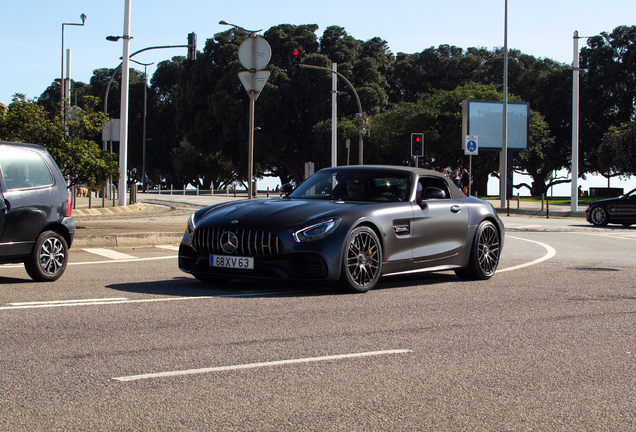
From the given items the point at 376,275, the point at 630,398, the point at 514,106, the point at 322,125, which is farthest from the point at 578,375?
the point at 322,125

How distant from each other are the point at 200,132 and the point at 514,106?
30.5 metres

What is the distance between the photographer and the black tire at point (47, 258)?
9.02 m

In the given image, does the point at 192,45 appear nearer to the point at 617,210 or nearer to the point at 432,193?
the point at 617,210

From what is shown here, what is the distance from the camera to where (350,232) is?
26.8ft

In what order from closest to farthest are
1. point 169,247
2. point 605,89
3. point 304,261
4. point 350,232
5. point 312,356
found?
point 312,356 → point 304,261 → point 350,232 → point 169,247 → point 605,89

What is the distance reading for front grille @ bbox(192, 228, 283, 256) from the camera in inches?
316

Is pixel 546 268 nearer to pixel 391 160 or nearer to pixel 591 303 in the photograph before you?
pixel 591 303

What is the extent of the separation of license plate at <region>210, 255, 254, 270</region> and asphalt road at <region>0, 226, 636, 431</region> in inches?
12.0

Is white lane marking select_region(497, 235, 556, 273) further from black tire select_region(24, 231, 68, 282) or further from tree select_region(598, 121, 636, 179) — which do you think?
tree select_region(598, 121, 636, 179)

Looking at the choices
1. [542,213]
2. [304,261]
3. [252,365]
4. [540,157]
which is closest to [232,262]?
[304,261]

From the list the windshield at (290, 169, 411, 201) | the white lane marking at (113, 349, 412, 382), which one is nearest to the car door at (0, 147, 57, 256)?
the windshield at (290, 169, 411, 201)

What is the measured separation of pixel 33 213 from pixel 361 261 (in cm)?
384

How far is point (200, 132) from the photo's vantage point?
2682 inches

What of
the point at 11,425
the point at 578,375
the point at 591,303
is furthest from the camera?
the point at 591,303
